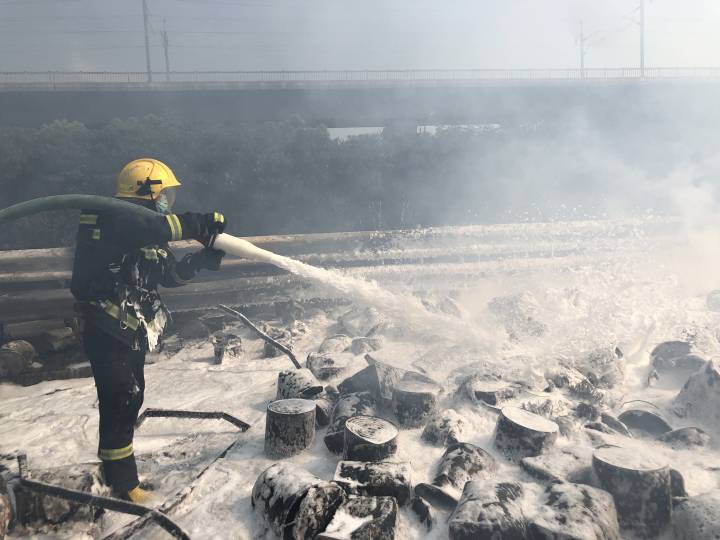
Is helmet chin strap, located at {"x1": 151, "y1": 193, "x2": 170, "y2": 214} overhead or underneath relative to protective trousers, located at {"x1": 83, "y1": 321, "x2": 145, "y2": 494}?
overhead

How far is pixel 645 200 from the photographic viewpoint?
16.4 metres

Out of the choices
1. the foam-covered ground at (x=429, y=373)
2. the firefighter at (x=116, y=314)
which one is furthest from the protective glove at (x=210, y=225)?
the foam-covered ground at (x=429, y=373)

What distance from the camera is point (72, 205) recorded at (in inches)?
131

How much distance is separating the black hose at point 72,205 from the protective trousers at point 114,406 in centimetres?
82

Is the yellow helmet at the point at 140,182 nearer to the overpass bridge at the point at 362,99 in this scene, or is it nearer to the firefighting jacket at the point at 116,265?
the firefighting jacket at the point at 116,265

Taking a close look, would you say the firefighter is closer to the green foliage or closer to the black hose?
the black hose

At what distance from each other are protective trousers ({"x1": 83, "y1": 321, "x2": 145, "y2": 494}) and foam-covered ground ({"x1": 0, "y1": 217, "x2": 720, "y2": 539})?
29 cm

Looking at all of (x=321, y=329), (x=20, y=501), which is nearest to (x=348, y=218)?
(x=321, y=329)

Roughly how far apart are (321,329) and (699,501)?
5.62 m

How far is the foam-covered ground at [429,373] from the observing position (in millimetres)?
3541

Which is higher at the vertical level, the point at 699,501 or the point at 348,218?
the point at 348,218

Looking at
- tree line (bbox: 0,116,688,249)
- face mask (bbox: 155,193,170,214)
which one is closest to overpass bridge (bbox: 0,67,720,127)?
tree line (bbox: 0,116,688,249)

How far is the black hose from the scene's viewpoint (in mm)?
3291

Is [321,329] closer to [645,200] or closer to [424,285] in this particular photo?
[424,285]
